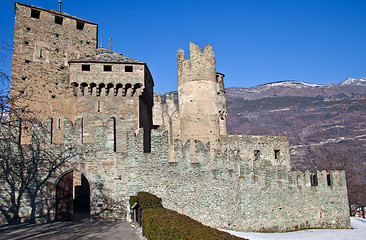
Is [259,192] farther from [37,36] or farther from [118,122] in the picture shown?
[37,36]

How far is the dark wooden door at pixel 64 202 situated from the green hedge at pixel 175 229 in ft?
20.0

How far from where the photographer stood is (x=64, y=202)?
14586 mm

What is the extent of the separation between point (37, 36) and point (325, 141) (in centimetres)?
13246

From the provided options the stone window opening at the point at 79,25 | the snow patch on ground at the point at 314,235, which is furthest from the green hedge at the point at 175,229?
the stone window opening at the point at 79,25

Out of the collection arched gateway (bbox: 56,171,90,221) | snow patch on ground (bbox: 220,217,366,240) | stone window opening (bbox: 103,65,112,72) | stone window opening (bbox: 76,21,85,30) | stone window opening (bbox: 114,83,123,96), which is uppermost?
stone window opening (bbox: 76,21,85,30)

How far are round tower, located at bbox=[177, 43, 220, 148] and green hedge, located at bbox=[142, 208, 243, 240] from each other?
12.9 meters

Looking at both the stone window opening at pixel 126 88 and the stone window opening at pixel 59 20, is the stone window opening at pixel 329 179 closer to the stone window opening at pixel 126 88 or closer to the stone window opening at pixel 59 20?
the stone window opening at pixel 126 88

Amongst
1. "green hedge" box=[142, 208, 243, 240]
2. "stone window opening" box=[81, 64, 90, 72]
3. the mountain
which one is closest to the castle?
"stone window opening" box=[81, 64, 90, 72]

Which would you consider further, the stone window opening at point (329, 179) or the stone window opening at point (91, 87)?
the stone window opening at point (329, 179)

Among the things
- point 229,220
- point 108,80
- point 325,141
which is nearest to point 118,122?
point 108,80

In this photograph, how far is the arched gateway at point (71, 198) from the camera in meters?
14.3

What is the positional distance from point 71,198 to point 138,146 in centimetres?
411

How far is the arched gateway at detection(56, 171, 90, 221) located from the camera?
14.3 m

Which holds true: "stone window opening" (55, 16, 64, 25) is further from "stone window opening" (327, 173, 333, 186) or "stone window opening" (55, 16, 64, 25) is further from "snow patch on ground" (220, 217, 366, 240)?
"stone window opening" (327, 173, 333, 186)
